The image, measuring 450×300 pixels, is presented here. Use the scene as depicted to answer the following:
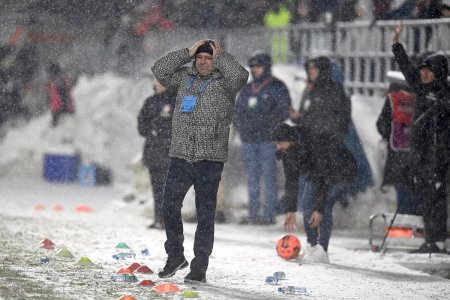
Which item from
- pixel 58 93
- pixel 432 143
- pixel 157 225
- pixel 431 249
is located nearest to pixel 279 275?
pixel 431 249

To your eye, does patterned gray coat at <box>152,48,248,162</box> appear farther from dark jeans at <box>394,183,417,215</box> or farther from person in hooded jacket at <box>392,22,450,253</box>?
dark jeans at <box>394,183,417,215</box>

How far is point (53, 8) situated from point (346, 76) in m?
8.44

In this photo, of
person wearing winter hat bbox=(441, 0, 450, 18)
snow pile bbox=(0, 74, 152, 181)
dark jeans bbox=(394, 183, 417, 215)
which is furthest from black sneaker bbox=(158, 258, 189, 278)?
snow pile bbox=(0, 74, 152, 181)

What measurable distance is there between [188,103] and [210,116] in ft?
0.66

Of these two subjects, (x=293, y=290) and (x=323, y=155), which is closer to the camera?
(x=293, y=290)

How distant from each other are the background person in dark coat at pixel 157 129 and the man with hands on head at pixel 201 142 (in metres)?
3.79

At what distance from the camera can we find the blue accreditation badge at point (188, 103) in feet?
32.2

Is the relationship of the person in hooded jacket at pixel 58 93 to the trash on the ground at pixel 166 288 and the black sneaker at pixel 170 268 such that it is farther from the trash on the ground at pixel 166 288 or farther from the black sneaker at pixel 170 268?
the trash on the ground at pixel 166 288

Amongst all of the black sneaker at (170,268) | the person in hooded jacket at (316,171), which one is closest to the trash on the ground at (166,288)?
the black sneaker at (170,268)

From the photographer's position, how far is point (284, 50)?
65.0 feet

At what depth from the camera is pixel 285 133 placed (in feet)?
A: 37.4

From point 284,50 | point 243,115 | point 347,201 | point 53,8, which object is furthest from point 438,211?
point 53,8

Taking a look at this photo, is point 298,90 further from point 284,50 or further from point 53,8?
point 53,8

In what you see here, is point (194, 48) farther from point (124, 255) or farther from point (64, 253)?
point (64, 253)
